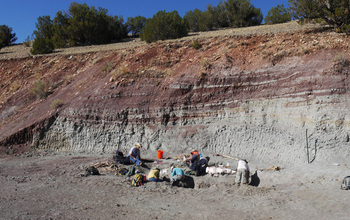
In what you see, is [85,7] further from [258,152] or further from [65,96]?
[258,152]

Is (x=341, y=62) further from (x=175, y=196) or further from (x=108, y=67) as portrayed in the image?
(x=108, y=67)

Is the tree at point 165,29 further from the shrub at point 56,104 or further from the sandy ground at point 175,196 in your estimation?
the sandy ground at point 175,196

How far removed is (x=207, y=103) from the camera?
47.4 feet

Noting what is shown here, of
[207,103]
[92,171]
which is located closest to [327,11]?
[207,103]

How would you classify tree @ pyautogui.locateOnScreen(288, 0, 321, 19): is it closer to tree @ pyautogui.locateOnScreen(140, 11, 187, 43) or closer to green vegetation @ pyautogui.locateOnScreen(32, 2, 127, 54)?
tree @ pyautogui.locateOnScreen(140, 11, 187, 43)

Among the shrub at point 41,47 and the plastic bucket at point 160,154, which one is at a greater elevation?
the shrub at point 41,47

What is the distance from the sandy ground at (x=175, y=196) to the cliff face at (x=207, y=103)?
5.91ft

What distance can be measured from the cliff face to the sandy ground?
180 cm

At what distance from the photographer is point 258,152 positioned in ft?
40.0

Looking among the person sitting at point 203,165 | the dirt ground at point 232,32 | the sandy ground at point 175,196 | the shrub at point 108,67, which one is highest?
the dirt ground at point 232,32

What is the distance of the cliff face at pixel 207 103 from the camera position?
11.7 m

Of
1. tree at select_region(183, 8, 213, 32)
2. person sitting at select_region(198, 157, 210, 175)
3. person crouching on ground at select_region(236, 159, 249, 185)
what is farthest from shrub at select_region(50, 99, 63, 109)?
tree at select_region(183, 8, 213, 32)

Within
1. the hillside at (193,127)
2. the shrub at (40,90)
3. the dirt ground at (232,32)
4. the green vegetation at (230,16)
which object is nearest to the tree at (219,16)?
the green vegetation at (230,16)

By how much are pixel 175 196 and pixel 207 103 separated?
21.1ft
